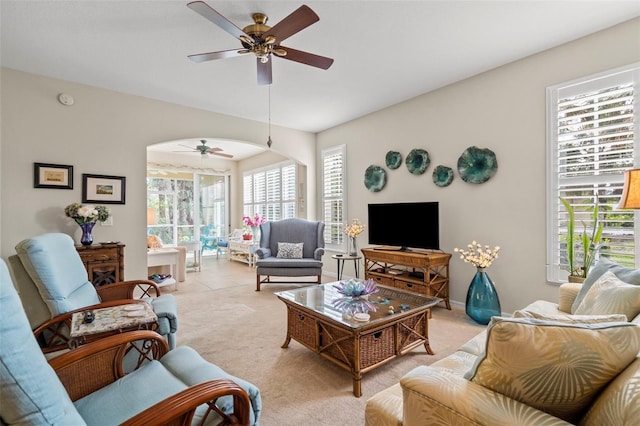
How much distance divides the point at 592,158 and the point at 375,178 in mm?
2575

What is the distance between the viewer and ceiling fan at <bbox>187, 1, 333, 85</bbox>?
2045mm

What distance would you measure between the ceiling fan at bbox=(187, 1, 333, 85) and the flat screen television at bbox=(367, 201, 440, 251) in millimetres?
2102

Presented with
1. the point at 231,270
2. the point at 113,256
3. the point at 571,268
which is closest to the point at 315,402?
the point at 571,268

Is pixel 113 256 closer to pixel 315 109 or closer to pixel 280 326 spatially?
pixel 280 326

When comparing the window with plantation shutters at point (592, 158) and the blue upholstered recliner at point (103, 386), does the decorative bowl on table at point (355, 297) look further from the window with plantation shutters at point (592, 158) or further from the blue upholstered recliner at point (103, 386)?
the window with plantation shutters at point (592, 158)

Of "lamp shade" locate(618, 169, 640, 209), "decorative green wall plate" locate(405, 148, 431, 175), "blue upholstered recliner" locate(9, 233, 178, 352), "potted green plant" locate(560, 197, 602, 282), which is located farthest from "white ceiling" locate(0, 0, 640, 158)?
"blue upholstered recliner" locate(9, 233, 178, 352)

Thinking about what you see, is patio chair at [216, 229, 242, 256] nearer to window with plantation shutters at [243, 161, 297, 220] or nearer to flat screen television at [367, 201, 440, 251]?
window with plantation shutters at [243, 161, 297, 220]

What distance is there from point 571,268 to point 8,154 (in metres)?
5.76

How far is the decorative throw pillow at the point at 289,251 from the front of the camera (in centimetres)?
495

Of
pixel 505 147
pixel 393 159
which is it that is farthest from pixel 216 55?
pixel 505 147

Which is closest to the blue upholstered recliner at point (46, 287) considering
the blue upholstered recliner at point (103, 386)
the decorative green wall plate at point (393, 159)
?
the blue upholstered recliner at point (103, 386)

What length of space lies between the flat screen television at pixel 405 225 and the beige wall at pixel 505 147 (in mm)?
54

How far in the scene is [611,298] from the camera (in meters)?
1.55

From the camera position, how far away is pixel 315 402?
1.90 metres
